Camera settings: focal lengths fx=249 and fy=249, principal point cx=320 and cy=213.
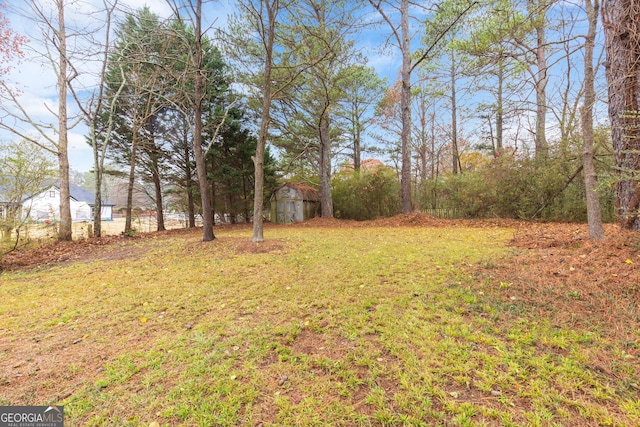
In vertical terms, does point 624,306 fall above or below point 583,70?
below

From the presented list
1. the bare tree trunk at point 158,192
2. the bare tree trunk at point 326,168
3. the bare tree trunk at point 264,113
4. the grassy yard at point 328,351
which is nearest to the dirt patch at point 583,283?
the grassy yard at point 328,351

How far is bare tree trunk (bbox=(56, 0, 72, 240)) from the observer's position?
7656mm

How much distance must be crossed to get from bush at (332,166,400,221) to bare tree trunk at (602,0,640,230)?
26.5 ft

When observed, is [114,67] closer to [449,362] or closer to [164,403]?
[164,403]

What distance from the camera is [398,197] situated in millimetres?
12641

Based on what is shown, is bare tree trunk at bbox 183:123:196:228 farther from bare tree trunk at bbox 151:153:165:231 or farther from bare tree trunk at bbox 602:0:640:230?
bare tree trunk at bbox 602:0:640:230

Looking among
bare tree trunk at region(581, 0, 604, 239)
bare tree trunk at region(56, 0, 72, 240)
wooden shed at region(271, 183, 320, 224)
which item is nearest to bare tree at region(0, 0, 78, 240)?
bare tree trunk at region(56, 0, 72, 240)

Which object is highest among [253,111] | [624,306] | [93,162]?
[253,111]

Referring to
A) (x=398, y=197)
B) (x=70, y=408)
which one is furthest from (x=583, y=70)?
(x=398, y=197)

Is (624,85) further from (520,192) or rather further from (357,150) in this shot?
(357,150)

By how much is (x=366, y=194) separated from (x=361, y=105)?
Result: 16.3 ft

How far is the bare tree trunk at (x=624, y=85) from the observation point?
3.65m

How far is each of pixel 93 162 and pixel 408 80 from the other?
12906 millimetres

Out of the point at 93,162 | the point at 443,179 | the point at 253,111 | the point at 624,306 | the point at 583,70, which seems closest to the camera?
the point at 624,306
